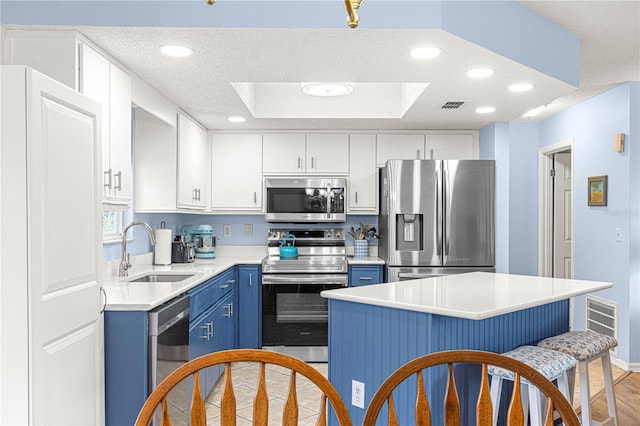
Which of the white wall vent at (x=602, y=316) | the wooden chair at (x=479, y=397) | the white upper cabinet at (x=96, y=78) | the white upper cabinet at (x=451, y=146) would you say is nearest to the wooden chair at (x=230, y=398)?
the wooden chair at (x=479, y=397)

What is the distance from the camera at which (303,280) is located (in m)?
4.16

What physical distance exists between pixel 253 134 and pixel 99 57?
2317mm

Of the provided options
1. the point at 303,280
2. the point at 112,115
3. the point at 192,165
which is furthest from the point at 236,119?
the point at 112,115

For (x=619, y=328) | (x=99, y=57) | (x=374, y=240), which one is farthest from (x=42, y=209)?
(x=619, y=328)

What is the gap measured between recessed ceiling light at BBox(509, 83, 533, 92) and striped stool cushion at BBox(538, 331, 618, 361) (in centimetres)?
155

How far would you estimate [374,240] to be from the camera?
5004 mm

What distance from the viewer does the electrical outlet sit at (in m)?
2.29

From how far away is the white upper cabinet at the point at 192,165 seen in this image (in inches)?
152

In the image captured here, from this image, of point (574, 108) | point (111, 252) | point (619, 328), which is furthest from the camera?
point (574, 108)

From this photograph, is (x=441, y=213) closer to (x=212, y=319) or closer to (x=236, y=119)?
(x=236, y=119)

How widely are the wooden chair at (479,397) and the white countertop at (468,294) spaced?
0.81 m

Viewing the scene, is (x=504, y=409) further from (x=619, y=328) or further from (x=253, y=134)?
(x=253, y=134)

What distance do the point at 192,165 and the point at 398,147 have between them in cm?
193

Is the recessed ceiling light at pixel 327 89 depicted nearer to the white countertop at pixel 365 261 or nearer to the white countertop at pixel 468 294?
the white countertop at pixel 365 261
